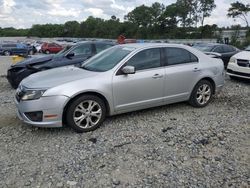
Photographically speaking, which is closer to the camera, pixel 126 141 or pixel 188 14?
pixel 126 141

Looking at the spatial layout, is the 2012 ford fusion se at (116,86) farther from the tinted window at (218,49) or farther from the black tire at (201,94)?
the tinted window at (218,49)

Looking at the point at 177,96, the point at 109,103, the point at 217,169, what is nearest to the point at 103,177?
the point at 217,169

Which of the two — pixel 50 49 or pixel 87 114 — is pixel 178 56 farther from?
pixel 50 49

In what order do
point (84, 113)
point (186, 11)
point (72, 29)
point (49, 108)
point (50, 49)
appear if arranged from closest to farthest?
point (49, 108) < point (84, 113) < point (50, 49) < point (186, 11) < point (72, 29)

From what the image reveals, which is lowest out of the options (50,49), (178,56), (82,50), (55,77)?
(50,49)

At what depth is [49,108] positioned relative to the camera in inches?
192

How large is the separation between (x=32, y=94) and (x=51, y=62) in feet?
15.0

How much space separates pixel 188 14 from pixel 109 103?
3009 inches

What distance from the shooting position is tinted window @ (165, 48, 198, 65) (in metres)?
6.18

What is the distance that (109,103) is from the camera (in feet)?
17.7

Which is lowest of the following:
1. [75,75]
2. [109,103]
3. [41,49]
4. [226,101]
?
[41,49]

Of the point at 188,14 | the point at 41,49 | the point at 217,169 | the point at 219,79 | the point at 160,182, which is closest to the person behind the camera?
the point at 160,182

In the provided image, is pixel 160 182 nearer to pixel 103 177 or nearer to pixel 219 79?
pixel 103 177

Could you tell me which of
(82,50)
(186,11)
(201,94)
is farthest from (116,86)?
(186,11)
